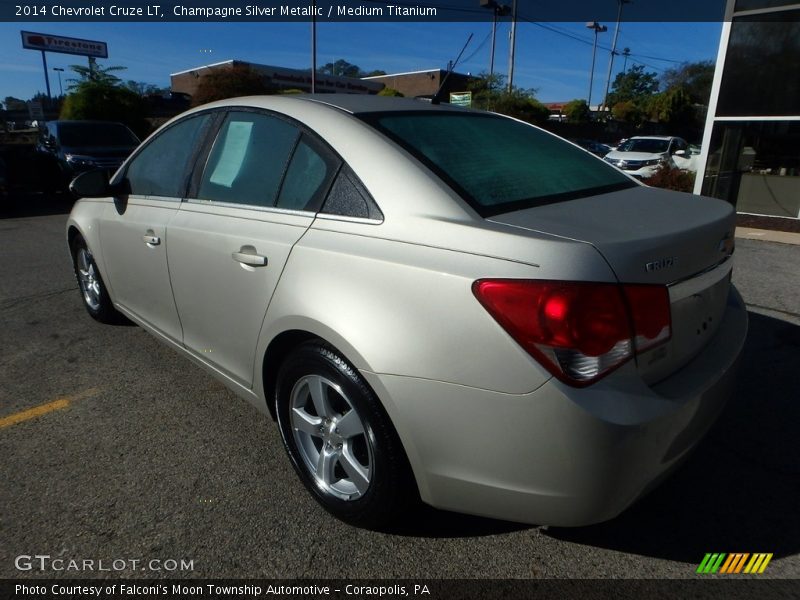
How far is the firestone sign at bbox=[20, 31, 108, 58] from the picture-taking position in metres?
43.5

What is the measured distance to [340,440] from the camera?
2.11 metres

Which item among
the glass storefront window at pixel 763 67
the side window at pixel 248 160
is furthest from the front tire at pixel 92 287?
the glass storefront window at pixel 763 67

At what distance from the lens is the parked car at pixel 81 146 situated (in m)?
11.3

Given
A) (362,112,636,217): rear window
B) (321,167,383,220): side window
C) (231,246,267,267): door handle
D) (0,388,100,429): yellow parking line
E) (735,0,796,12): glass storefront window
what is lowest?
(0,388,100,429): yellow parking line

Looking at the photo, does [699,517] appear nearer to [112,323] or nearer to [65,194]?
[112,323]

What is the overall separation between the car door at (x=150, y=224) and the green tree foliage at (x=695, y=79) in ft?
177

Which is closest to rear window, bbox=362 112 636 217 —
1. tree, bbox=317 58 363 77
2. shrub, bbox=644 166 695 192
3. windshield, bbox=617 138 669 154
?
shrub, bbox=644 166 695 192

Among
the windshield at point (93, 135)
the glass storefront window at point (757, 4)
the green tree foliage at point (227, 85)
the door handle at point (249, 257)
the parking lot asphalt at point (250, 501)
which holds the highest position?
the glass storefront window at point (757, 4)

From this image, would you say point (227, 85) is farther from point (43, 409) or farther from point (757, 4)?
point (43, 409)

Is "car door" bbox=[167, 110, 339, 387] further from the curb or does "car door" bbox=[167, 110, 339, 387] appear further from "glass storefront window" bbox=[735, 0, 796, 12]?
"glass storefront window" bbox=[735, 0, 796, 12]

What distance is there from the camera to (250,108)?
2.66m

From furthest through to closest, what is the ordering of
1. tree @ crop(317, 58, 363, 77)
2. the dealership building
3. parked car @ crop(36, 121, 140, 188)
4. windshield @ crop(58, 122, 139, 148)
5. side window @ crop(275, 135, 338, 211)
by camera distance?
tree @ crop(317, 58, 363, 77)
windshield @ crop(58, 122, 139, 148)
parked car @ crop(36, 121, 140, 188)
the dealership building
side window @ crop(275, 135, 338, 211)

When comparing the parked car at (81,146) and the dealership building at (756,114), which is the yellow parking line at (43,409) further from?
the dealership building at (756,114)

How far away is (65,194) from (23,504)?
1234 cm
